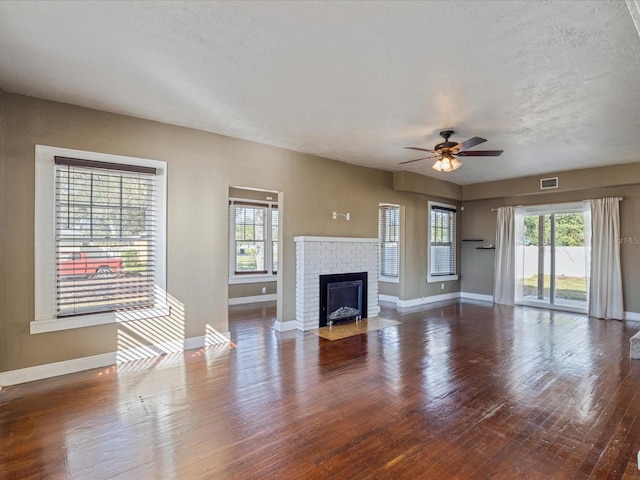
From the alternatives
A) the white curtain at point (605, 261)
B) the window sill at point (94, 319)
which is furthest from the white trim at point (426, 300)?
the window sill at point (94, 319)

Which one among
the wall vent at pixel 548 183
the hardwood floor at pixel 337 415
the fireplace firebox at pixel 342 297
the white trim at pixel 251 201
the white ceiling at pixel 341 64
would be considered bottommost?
the hardwood floor at pixel 337 415

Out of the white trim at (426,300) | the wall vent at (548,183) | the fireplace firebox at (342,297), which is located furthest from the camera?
the white trim at (426,300)

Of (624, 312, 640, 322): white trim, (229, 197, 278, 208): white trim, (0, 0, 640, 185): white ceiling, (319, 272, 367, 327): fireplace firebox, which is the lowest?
(624, 312, 640, 322): white trim

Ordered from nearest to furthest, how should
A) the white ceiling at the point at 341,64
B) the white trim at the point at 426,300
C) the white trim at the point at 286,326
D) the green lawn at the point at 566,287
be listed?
1. the white ceiling at the point at 341,64
2. the white trim at the point at 286,326
3. the green lawn at the point at 566,287
4. the white trim at the point at 426,300

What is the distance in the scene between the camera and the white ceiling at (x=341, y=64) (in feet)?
6.91

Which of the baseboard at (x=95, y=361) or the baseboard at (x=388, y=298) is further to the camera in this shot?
the baseboard at (x=388, y=298)

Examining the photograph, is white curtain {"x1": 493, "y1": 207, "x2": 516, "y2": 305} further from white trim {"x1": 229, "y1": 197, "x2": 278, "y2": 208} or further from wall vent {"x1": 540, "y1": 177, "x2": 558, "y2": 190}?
white trim {"x1": 229, "y1": 197, "x2": 278, "y2": 208}

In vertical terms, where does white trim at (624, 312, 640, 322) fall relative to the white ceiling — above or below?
below

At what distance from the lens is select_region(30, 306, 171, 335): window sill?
11.2 ft

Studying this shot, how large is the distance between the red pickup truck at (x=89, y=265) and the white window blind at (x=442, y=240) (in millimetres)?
6331

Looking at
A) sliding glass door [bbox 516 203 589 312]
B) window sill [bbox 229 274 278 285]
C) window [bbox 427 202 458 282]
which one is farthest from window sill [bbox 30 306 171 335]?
sliding glass door [bbox 516 203 589 312]

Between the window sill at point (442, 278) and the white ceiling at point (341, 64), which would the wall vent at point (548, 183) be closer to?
the white ceiling at point (341, 64)

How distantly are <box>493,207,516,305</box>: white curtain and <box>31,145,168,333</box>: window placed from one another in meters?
6.99

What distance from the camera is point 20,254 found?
3318mm
